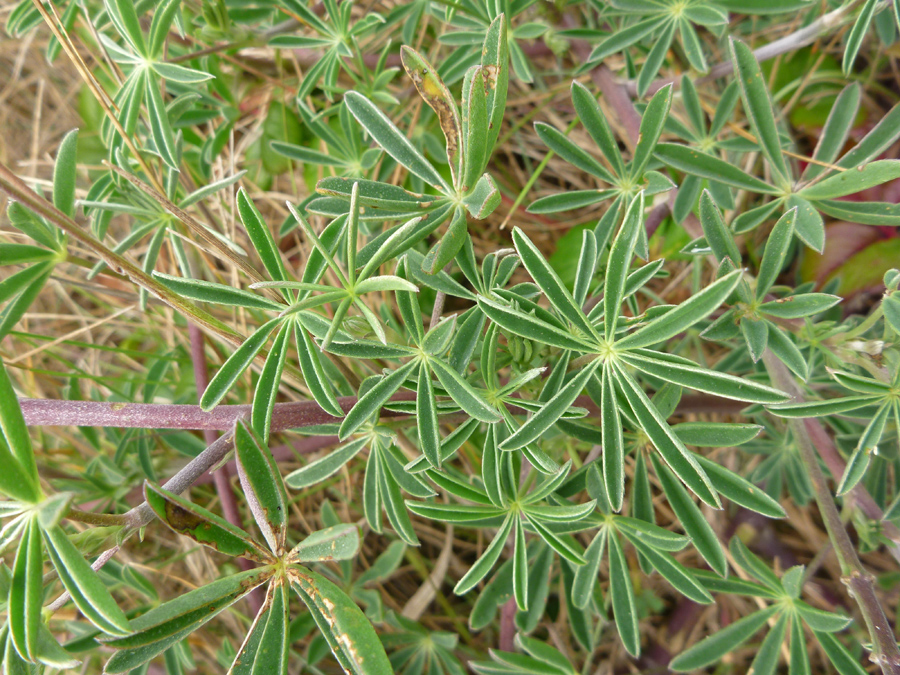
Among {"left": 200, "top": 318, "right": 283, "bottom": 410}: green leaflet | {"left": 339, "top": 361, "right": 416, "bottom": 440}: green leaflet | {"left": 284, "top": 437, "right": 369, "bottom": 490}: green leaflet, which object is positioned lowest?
{"left": 284, "top": 437, "right": 369, "bottom": 490}: green leaflet

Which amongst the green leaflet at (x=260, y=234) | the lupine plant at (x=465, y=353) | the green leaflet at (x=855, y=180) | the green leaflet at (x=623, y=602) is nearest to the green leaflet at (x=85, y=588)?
the lupine plant at (x=465, y=353)

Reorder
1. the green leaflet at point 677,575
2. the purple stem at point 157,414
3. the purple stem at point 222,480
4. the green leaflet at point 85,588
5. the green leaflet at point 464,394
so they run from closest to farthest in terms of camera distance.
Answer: the green leaflet at point 85,588 < the green leaflet at point 464,394 < the purple stem at point 157,414 < the green leaflet at point 677,575 < the purple stem at point 222,480

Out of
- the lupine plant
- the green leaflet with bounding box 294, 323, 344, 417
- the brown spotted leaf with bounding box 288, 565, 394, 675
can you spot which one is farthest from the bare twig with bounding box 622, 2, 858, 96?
the brown spotted leaf with bounding box 288, 565, 394, 675

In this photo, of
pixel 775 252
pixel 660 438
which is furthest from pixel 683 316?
pixel 775 252

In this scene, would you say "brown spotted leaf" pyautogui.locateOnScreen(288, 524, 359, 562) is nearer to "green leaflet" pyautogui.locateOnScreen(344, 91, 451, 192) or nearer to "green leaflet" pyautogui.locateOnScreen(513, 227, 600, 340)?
"green leaflet" pyautogui.locateOnScreen(513, 227, 600, 340)

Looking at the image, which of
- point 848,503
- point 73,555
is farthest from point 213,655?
point 848,503

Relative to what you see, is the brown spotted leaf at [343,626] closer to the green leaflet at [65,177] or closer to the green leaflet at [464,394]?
the green leaflet at [464,394]

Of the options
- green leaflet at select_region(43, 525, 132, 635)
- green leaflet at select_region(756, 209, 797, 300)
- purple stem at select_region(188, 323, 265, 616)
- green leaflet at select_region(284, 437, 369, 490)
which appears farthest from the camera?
purple stem at select_region(188, 323, 265, 616)

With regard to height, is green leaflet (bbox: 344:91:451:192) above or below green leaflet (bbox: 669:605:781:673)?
above
